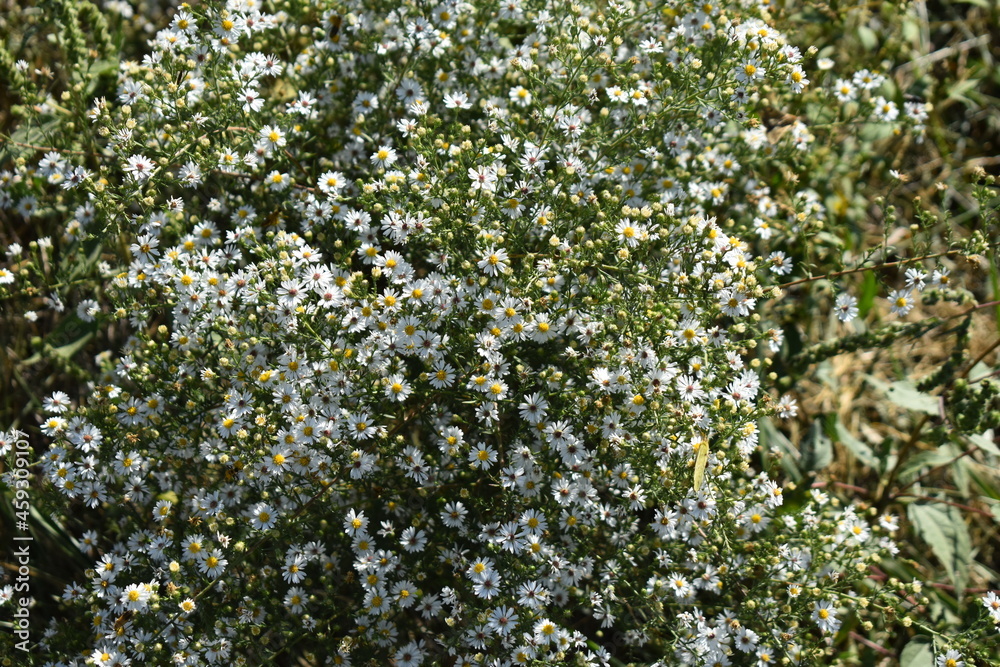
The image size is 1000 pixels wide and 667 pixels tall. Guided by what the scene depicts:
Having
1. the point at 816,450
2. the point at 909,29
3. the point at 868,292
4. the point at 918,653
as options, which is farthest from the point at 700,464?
the point at 909,29

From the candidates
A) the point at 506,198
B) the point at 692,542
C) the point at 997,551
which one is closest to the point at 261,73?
the point at 506,198

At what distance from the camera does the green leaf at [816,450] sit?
436 centimetres

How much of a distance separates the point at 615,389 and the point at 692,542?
2.84 ft

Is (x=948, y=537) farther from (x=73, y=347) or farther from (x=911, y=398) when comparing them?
(x=73, y=347)

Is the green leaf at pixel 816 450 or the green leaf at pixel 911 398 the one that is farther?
the green leaf at pixel 816 450

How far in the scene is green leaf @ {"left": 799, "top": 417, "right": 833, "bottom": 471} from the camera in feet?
14.3

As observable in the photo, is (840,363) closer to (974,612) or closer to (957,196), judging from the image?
(957,196)

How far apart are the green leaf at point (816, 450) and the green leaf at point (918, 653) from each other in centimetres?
95

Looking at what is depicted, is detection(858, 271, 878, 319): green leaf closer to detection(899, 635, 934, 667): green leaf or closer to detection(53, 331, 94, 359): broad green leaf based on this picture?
detection(899, 635, 934, 667): green leaf

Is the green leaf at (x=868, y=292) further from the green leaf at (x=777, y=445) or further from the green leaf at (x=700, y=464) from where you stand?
the green leaf at (x=700, y=464)

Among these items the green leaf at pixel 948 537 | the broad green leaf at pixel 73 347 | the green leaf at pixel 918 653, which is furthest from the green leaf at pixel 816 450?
the broad green leaf at pixel 73 347

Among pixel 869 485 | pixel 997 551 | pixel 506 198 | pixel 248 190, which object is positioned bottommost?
pixel 997 551

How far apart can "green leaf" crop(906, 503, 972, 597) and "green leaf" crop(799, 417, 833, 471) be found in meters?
0.50

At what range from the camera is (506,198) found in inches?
145
